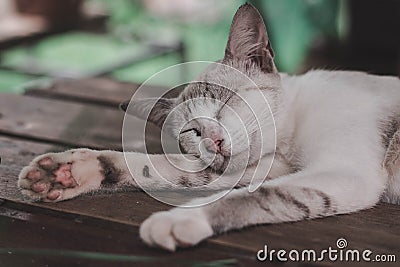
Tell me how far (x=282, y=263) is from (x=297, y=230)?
101 mm

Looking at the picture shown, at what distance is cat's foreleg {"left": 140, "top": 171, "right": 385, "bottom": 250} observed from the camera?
0.94m

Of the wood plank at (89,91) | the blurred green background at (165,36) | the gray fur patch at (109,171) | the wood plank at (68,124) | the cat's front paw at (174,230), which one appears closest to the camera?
the cat's front paw at (174,230)

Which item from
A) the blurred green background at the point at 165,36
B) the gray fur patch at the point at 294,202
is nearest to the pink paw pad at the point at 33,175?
the gray fur patch at the point at 294,202

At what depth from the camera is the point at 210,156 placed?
45.1 inches

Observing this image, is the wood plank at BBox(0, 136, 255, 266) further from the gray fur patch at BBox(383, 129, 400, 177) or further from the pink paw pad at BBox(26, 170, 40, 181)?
the gray fur patch at BBox(383, 129, 400, 177)

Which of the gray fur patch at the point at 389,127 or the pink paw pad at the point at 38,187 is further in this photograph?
the gray fur patch at the point at 389,127

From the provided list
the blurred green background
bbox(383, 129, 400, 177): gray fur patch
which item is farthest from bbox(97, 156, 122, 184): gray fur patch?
the blurred green background

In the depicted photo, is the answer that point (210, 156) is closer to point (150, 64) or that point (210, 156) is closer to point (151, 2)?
point (150, 64)

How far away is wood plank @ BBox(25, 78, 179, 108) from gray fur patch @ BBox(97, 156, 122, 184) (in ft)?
2.30

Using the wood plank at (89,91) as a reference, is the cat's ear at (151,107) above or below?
above

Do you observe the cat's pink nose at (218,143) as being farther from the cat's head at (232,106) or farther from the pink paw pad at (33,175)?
the pink paw pad at (33,175)

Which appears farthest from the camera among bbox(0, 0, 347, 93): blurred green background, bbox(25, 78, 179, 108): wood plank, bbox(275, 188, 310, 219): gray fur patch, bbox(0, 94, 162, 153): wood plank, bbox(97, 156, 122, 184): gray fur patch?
bbox(0, 0, 347, 93): blurred green background

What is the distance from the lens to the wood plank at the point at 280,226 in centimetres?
97

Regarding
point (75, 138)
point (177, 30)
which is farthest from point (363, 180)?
point (177, 30)
